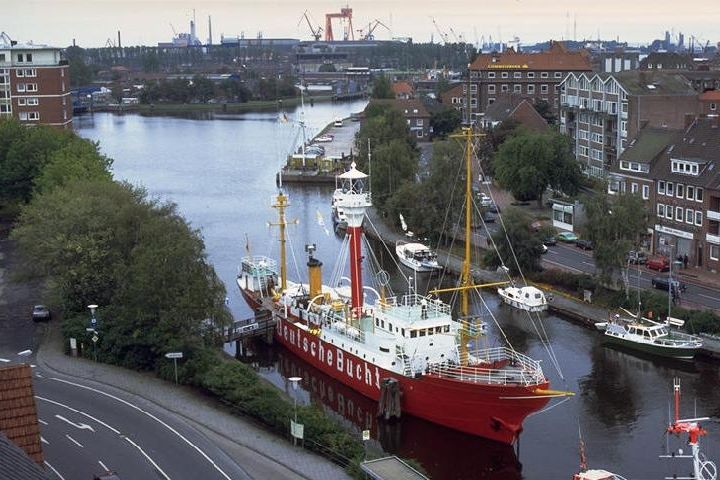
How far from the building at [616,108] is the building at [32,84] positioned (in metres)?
30.2

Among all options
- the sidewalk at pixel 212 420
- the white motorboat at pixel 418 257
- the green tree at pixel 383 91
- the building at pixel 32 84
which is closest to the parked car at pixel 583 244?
the white motorboat at pixel 418 257

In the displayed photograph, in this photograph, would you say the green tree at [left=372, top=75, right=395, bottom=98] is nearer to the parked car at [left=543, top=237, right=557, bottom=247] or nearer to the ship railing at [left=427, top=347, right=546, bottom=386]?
the parked car at [left=543, top=237, right=557, bottom=247]

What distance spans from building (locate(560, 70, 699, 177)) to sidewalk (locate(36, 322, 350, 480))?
28057 mm

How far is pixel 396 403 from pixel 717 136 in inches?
752

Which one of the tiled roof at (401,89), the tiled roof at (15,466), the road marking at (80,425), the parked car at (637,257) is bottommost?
the road marking at (80,425)

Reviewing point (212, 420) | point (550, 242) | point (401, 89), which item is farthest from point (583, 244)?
point (401, 89)

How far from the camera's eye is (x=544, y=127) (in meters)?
64.9

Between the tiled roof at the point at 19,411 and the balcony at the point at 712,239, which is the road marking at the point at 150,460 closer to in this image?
the tiled roof at the point at 19,411

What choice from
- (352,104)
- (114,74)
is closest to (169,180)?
(352,104)

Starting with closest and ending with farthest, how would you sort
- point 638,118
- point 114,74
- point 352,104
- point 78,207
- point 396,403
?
point 396,403 < point 78,207 < point 638,118 < point 352,104 < point 114,74

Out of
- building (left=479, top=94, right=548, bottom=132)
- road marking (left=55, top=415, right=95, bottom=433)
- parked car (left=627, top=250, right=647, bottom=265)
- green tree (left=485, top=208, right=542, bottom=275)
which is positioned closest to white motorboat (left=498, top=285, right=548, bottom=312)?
green tree (left=485, top=208, right=542, bottom=275)

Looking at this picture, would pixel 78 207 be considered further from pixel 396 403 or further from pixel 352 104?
pixel 352 104

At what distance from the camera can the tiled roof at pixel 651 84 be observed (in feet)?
168

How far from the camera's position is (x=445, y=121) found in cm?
8094
